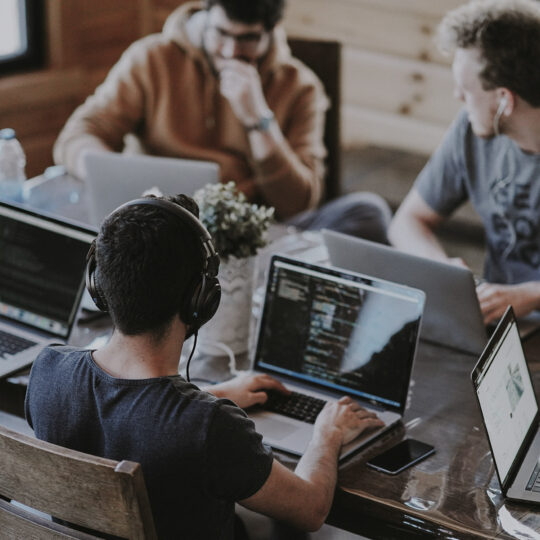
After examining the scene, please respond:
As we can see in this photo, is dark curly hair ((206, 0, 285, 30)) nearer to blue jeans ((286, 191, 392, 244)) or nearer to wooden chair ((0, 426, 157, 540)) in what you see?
blue jeans ((286, 191, 392, 244))

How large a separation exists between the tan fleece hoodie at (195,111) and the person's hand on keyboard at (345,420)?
127 centimetres

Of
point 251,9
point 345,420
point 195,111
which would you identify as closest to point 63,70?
point 195,111

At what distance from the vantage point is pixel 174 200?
137 cm

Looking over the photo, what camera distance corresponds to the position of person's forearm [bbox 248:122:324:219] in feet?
9.09

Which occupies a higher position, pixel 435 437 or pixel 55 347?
pixel 55 347

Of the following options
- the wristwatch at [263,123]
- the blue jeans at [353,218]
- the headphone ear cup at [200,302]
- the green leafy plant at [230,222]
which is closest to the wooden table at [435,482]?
the green leafy plant at [230,222]

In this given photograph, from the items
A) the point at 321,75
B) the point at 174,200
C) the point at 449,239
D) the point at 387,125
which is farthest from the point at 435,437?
the point at 387,125

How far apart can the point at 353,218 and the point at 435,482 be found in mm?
1425

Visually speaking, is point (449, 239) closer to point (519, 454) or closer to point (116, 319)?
point (519, 454)

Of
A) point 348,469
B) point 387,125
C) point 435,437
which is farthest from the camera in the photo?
point 387,125

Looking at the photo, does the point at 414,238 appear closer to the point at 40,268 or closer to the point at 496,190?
the point at 496,190

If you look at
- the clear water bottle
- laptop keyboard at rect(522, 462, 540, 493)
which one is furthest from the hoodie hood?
laptop keyboard at rect(522, 462, 540, 493)

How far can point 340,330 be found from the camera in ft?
5.73

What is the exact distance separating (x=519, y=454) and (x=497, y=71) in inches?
38.9
